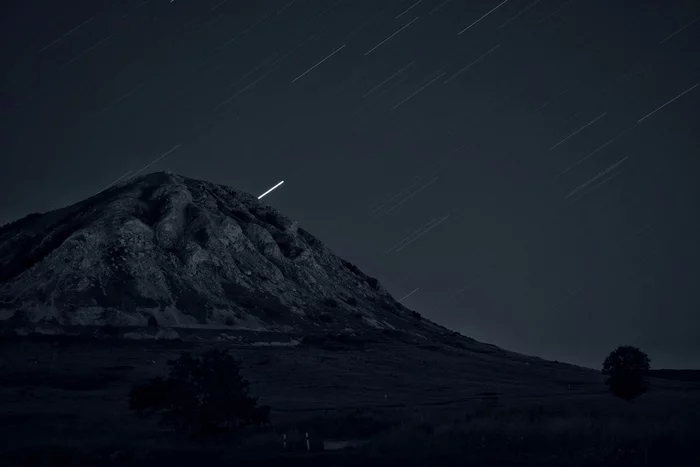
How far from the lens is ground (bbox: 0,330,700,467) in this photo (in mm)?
25000

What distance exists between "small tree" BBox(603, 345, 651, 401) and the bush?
96.2ft

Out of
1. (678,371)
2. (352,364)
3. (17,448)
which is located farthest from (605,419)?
(678,371)

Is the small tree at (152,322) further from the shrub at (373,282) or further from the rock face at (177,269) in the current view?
the shrub at (373,282)

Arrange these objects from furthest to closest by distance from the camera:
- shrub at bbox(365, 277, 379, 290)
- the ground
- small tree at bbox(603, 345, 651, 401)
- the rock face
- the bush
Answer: shrub at bbox(365, 277, 379, 290) < the rock face < small tree at bbox(603, 345, 651, 401) < the bush < the ground

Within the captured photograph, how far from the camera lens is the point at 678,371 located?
391ft

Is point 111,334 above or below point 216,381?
above

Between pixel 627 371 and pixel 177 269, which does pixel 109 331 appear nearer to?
pixel 177 269

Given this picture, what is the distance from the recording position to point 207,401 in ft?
109

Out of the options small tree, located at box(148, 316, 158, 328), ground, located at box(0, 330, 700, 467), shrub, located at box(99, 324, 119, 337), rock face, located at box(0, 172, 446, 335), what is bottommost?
ground, located at box(0, 330, 700, 467)

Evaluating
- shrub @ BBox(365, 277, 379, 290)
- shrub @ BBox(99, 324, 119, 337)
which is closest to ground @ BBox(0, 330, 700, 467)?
shrub @ BBox(99, 324, 119, 337)

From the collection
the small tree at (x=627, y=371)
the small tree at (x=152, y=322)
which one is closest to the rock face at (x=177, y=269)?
the small tree at (x=152, y=322)

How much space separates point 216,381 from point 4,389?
109 ft

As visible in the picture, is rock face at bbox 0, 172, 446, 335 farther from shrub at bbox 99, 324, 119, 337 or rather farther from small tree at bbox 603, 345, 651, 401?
small tree at bbox 603, 345, 651, 401

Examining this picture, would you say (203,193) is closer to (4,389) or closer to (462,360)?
(462,360)
